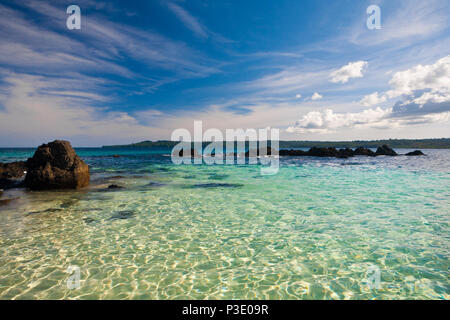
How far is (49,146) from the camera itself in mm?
18406

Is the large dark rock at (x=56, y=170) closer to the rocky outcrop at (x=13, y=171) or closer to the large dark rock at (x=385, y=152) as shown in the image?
the rocky outcrop at (x=13, y=171)

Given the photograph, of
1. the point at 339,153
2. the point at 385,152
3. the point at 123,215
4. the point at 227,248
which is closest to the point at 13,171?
the point at 123,215

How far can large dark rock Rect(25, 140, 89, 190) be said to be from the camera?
1630 centimetres

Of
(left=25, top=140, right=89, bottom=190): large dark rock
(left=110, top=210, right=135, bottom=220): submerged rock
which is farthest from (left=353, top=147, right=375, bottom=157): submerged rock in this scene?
(left=110, top=210, right=135, bottom=220): submerged rock

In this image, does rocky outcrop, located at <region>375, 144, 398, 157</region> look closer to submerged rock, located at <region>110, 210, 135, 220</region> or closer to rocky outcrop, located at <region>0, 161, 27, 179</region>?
submerged rock, located at <region>110, 210, 135, 220</region>

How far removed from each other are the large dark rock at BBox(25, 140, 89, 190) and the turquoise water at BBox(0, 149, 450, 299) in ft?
14.4

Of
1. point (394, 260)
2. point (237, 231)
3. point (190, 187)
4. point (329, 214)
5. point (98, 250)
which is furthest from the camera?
point (190, 187)

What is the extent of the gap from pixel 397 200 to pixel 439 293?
9.44 metres

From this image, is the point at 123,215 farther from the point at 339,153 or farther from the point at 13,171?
the point at 339,153

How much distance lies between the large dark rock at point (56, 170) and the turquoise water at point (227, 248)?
14.4ft

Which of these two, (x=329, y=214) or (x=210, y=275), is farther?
(x=329, y=214)
